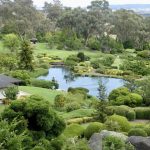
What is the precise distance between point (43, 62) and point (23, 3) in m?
28.6

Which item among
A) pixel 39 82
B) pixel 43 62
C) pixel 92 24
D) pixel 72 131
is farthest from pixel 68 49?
pixel 72 131

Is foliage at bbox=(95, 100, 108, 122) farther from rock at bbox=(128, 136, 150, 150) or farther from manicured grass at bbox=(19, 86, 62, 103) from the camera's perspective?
rock at bbox=(128, 136, 150, 150)

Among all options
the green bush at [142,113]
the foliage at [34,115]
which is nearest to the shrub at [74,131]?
the foliage at [34,115]

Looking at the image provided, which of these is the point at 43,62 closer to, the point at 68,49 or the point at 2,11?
the point at 68,49

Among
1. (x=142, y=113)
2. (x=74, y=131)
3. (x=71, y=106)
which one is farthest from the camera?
(x=71, y=106)

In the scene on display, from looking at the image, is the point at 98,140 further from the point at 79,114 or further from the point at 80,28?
the point at 80,28

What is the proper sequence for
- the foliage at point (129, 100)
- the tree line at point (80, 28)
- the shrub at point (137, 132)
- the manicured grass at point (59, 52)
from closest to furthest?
the shrub at point (137, 132) < the foliage at point (129, 100) < the manicured grass at point (59, 52) < the tree line at point (80, 28)

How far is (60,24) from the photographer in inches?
3182

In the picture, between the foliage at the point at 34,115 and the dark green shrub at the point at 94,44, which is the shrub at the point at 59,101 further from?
the dark green shrub at the point at 94,44

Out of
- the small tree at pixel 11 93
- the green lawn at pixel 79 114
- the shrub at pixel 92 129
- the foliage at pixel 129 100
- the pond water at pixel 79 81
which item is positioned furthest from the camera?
the pond water at pixel 79 81

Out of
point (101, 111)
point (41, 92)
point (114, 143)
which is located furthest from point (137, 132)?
point (41, 92)

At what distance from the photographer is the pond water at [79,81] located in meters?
44.6

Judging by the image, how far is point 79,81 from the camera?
48.1 metres

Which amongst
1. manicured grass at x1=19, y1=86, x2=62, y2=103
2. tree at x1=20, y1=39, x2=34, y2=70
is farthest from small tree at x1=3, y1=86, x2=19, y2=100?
tree at x1=20, y1=39, x2=34, y2=70
